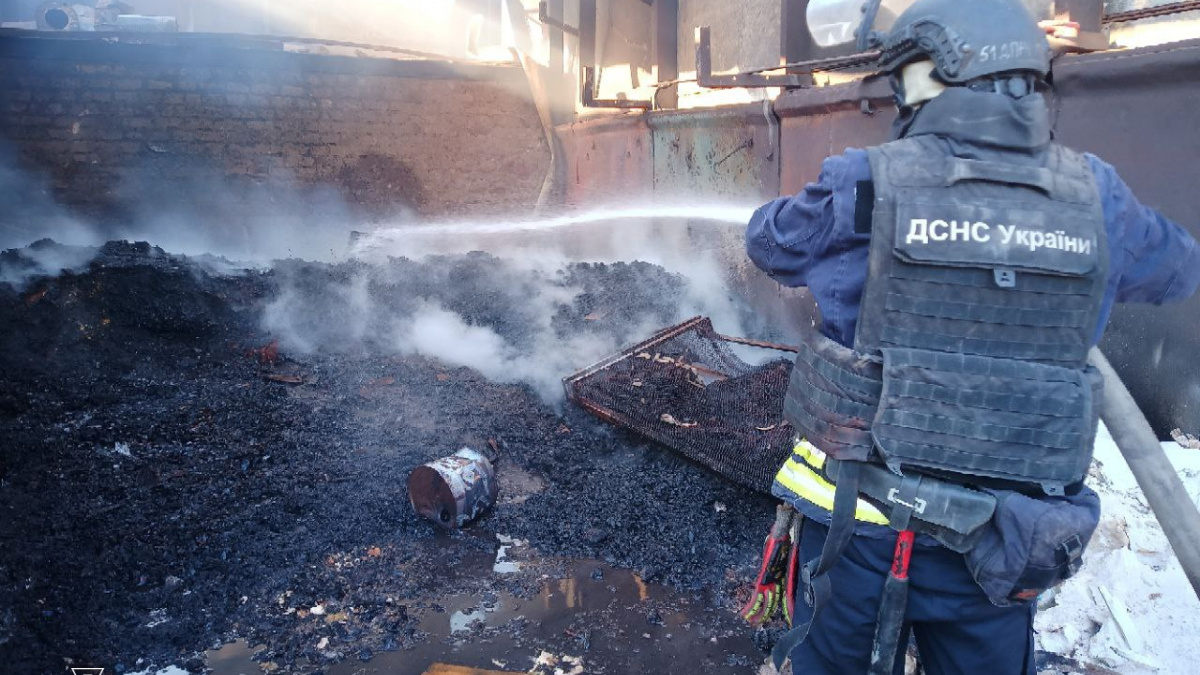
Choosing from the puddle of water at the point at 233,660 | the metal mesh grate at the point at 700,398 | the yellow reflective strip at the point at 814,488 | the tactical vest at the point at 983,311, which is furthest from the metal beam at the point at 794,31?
the puddle of water at the point at 233,660

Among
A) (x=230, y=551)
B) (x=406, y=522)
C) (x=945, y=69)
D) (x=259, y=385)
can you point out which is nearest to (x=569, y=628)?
(x=406, y=522)

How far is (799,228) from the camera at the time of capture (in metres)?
1.88

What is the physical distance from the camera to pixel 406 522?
3.93 meters

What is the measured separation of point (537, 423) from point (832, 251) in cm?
334

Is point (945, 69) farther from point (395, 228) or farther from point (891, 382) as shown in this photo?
point (395, 228)

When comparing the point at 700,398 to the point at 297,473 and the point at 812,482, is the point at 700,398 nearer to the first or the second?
the point at 297,473

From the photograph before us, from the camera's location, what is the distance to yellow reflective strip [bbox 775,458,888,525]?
5.97 ft

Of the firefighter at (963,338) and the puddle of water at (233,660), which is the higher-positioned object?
the firefighter at (963,338)

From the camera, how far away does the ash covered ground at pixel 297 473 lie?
3.17 m

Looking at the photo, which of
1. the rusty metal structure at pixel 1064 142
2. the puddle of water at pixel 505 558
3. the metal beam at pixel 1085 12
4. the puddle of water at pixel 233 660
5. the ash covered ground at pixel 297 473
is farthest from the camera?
the metal beam at pixel 1085 12

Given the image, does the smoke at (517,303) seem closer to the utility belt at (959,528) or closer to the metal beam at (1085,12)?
the metal beam at (1085,12)

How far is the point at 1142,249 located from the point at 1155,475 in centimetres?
66

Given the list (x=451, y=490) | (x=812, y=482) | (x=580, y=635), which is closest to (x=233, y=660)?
(x=451, y=490)

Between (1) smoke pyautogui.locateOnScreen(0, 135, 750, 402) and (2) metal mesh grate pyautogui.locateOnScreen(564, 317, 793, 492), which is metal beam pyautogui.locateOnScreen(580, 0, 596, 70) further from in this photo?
(2) metal mesh grate pyautogui.locateOnScreen(564, 317, 793, 492)
